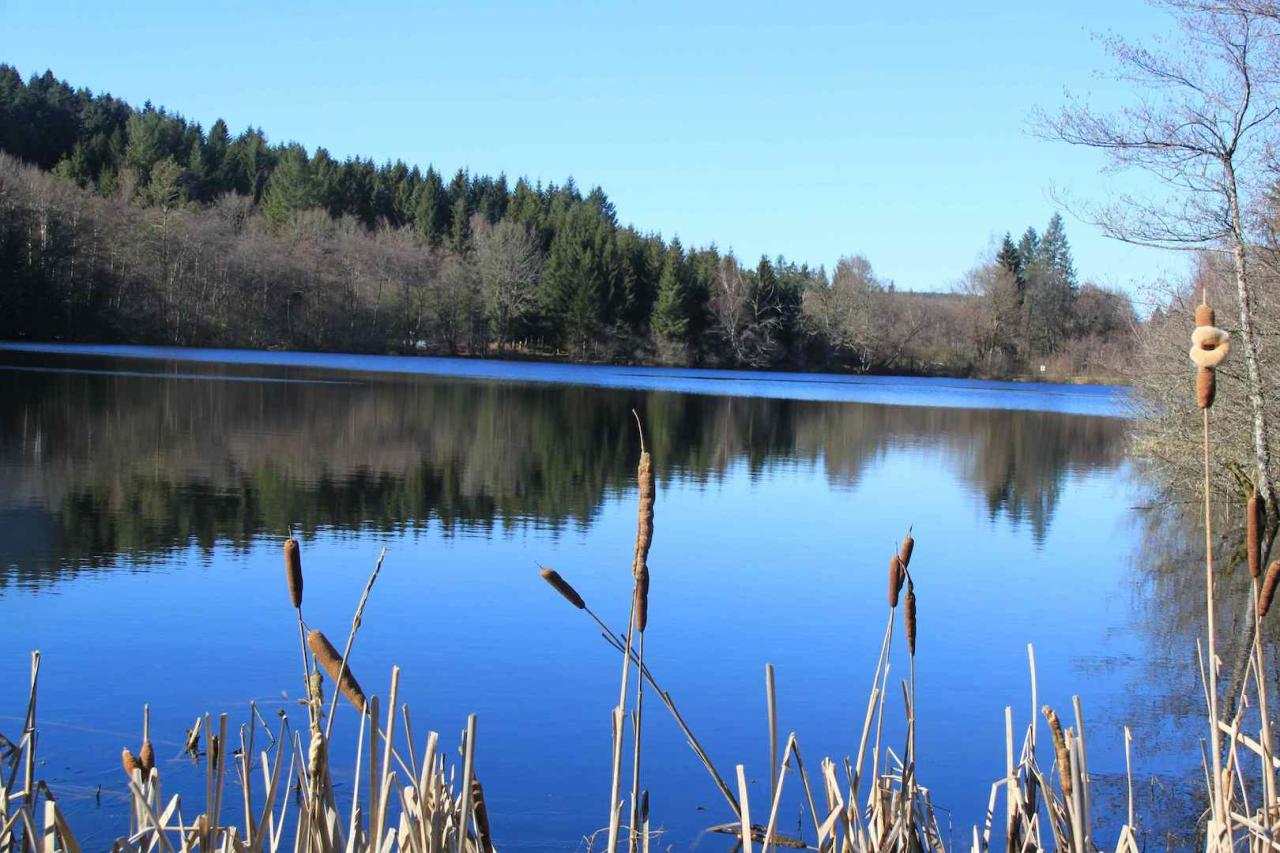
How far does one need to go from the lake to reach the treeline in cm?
4261

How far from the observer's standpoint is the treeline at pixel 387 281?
6462cm

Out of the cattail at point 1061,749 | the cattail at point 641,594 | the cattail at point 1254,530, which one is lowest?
the cattail at point 1061,749

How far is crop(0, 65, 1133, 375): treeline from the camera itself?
64625 millimetres

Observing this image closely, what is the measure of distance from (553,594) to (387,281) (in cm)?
6874

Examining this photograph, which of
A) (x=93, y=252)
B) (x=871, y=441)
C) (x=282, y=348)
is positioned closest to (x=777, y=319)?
(x=282, y=348)

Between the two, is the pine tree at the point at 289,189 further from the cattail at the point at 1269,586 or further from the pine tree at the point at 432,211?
the cattail at the point at 1269,586

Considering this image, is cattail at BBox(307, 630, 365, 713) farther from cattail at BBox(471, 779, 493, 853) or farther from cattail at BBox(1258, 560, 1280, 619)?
cattail at BBox(1258, 560, 1280, 619)

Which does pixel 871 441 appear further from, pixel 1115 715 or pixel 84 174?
pixel 84 174

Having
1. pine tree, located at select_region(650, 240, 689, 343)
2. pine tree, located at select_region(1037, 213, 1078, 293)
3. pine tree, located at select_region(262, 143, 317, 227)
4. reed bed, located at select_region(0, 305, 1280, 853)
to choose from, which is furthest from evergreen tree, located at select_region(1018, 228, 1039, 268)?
reed bed, located at select_region(0, 305, 1280, 853)

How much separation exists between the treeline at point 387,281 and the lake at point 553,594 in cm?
4261

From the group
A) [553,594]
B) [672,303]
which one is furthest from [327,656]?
[672,303]

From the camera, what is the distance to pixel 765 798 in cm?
605

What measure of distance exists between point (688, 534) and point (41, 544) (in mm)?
6379

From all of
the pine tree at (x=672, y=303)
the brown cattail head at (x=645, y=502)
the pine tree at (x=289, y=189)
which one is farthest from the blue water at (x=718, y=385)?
the brown cattail head at (x=645, y=502)
